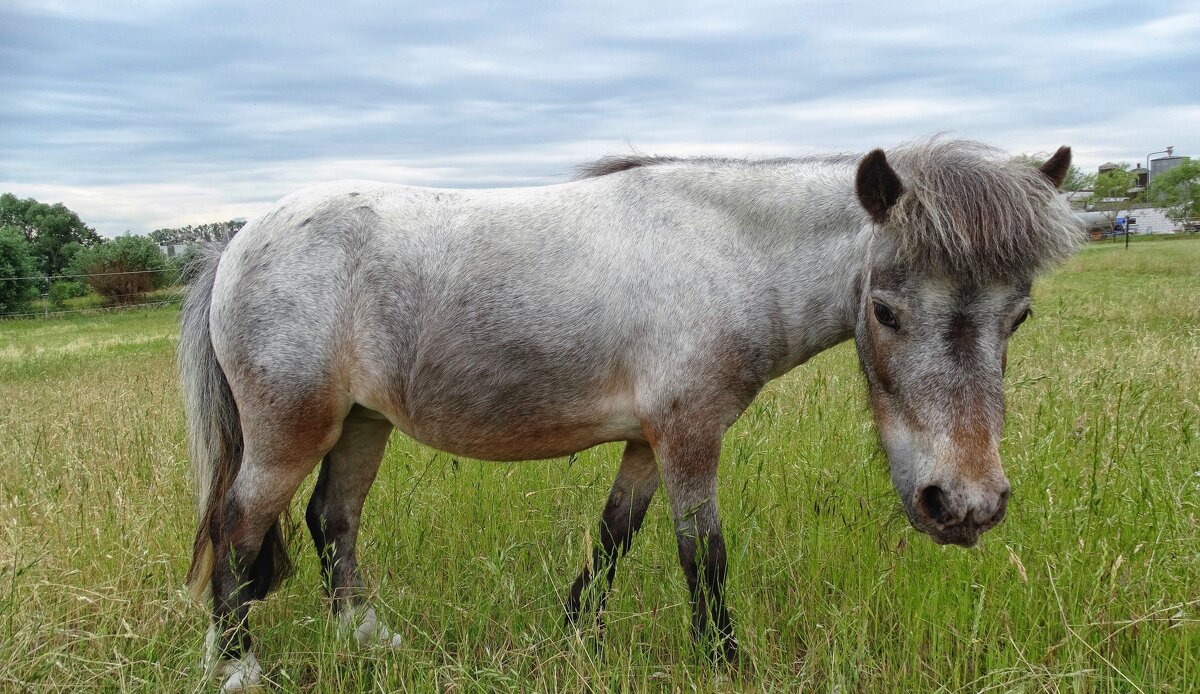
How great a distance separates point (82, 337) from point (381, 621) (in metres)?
22.1

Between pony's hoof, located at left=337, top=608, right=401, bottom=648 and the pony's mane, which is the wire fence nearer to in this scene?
pony's hoof, located at left=337, top=608, right=401, bottom=648

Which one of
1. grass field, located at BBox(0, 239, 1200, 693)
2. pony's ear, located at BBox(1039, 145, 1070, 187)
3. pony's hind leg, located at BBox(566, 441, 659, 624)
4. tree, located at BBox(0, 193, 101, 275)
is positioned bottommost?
grass field, located at BBox(0, 239, 1200, 693)

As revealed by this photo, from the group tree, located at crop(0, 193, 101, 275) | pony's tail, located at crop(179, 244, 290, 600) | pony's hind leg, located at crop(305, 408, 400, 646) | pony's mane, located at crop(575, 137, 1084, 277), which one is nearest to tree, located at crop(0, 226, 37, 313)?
tree, located at crop(0, 193, 101, 275)

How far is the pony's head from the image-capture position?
2.37 m

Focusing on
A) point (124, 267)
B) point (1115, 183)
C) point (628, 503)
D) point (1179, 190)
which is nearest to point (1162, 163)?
point (1179, 190)

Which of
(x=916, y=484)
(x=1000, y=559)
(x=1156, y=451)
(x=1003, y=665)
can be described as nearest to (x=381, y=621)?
(x=916, y=484)

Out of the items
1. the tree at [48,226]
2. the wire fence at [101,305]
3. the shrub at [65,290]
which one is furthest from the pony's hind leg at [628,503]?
the tree at [48,226]

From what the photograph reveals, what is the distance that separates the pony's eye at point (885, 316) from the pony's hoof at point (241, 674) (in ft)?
9.24

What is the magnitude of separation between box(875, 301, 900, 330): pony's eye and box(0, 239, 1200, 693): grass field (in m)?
0.86

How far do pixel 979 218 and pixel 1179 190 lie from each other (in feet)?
311

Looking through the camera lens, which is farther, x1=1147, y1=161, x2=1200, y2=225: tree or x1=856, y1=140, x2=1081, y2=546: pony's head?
x1=1147, y1=161, x2=1200, y2=225: tree

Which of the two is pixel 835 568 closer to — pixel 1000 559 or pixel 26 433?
pixel 1000 559

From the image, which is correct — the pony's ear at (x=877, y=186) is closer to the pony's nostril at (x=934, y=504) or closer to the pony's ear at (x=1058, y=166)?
the pony's ear at (x=1058, y=166)

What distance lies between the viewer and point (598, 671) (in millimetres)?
2643
